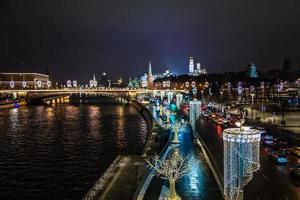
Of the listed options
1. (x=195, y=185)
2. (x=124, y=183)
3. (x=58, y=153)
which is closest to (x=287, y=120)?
(x=58, y=153)

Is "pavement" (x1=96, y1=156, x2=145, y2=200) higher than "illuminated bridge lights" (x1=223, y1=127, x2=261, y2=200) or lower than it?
lower

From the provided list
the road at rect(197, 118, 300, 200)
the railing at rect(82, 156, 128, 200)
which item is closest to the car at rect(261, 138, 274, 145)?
the road at rect(197, 118, 300, 200)

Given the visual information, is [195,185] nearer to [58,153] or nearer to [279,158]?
[279,158]

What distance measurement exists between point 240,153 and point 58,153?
2357 centimetres

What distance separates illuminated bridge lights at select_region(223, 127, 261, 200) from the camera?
356 inches

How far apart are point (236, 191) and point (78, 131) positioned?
34.9m

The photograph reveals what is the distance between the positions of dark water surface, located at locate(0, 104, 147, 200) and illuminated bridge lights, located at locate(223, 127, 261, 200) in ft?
36.4

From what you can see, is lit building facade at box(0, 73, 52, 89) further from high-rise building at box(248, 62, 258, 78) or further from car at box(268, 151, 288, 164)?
car at box(268, 151, 288, 164)

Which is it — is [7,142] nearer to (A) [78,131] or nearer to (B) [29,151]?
(B) [29,151]

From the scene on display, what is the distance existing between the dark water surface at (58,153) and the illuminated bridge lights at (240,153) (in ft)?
36.4

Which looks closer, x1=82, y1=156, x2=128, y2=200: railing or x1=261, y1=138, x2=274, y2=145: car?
x1=82, y1=156, x2=128, y2=200: railing

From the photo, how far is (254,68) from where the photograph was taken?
141875mm

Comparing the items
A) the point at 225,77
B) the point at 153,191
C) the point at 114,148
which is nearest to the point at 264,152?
the point at 153,191

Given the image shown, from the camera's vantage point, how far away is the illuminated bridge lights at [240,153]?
905 cm
